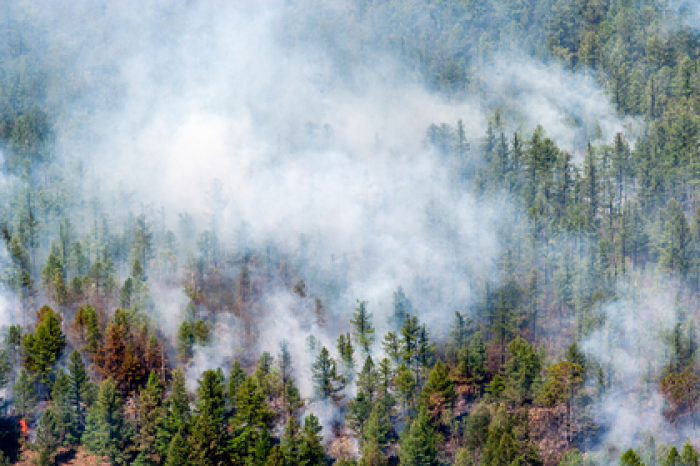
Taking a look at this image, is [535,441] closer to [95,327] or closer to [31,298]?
[95,327]

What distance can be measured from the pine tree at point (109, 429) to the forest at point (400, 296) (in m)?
0.29

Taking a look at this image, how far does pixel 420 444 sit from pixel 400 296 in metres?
31.8

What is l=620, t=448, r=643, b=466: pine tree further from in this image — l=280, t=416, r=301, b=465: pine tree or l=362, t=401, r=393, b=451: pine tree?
l=280, t=416, r=301, b=465: pine tree

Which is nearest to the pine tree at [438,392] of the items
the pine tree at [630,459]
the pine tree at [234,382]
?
the pine tree at [630,459]

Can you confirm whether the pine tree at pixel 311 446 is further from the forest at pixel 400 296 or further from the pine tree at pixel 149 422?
the pine tree at pixel 149 422

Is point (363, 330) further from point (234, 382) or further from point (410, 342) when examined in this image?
point (234, 382)

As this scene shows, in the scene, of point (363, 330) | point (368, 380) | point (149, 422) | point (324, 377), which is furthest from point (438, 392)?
point (149, 422)

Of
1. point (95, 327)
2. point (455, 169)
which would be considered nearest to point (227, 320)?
point (95, 327)

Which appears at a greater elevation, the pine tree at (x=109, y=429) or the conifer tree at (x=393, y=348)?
the conifer tree at (x=393, y=348)

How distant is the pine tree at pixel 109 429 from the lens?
360ft

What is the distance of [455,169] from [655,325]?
202 feet

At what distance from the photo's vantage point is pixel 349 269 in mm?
144000

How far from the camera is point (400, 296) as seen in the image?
13012 centimetres

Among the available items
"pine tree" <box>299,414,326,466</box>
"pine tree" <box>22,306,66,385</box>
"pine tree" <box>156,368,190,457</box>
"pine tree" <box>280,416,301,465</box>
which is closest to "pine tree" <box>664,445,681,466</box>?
"pine tree" <box>299,414,326,466</box>
